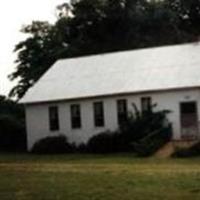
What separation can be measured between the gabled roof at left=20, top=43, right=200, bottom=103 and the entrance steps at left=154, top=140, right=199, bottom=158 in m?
3.58

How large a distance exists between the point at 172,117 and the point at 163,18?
27581 millimetres

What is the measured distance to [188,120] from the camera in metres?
50.7

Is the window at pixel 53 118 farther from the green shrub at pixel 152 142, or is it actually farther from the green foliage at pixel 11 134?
the green shrub at pixel 152 142

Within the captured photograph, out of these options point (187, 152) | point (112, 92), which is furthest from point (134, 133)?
point (187, 152)

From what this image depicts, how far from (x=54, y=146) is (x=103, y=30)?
83.8 ft

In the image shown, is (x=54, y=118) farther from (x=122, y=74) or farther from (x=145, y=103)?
(x=145, y=103)

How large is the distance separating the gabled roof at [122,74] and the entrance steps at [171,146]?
3581mm

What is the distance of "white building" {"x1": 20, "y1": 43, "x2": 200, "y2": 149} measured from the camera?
51125 millimetres

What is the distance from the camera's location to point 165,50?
56812 millimetres

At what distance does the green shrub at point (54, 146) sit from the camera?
53594 mm

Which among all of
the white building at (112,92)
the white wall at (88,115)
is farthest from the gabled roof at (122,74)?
the white wall at (88,115)

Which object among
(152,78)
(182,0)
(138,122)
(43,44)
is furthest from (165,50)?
(182,0)

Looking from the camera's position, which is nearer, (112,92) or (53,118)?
(112,92)

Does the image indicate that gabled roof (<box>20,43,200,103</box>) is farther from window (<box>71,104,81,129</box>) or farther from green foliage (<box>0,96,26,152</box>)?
green foliage (<box>0,96,26,152</box>)
